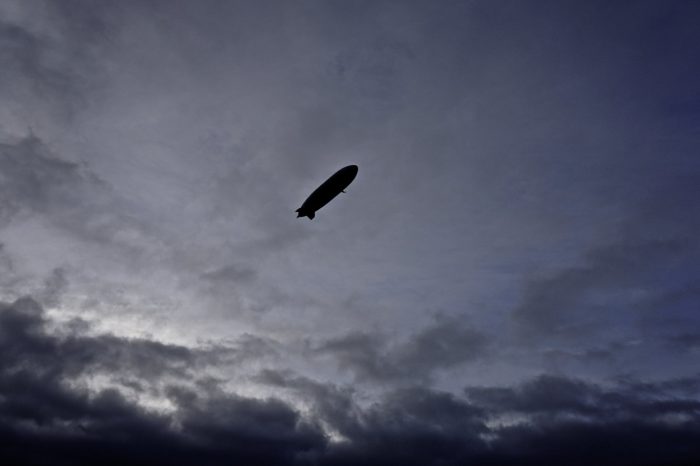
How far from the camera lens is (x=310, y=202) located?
3071 inches

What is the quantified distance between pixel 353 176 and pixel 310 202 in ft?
36.8

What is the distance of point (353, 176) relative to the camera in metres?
76.4
